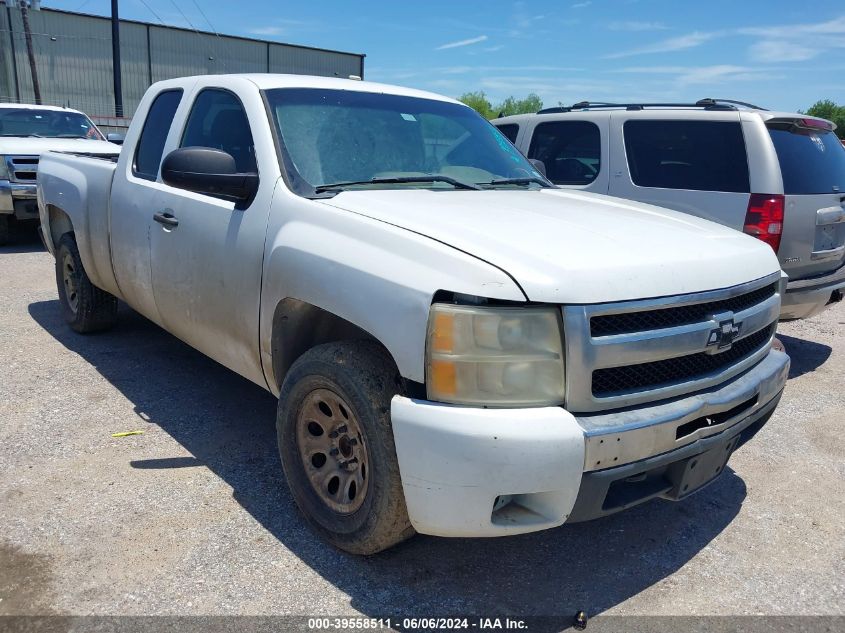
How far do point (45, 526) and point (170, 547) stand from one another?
589mm

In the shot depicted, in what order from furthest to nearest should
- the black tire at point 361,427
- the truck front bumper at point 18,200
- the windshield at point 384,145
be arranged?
the truck front bumper at point 18,200 → the windshield at point 384,145 → the black tire at point 361,427

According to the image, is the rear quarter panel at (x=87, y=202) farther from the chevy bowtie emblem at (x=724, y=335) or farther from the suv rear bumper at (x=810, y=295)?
the suv rear bumper at (x=810, y=295)

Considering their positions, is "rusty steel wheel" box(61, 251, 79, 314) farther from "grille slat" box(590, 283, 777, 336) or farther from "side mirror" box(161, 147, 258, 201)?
"grille slat" box(590, 283, 777, 336)

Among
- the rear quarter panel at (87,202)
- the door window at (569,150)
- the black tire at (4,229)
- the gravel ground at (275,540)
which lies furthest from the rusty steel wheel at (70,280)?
the black tire at (4,229)

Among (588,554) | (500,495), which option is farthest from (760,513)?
(500,495)

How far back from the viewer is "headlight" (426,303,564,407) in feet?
7.57

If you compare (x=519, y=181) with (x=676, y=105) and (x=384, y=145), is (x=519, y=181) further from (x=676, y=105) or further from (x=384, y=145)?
(x=676, y=105)

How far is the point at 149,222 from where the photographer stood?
4.06 metres

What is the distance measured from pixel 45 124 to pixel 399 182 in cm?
992

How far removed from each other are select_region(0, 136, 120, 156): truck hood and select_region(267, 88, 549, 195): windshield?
6.41m

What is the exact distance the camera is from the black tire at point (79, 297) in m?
5.48

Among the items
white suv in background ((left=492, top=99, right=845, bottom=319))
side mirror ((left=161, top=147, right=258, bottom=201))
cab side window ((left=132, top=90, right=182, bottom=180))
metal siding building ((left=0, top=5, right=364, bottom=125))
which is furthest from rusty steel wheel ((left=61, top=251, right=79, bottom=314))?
metal siding building ((left=0, top=5, right=364, bottom=125))

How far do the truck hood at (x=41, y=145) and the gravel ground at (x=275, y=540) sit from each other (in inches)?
238

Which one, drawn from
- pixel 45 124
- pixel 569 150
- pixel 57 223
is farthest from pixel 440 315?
pixel 45 124
